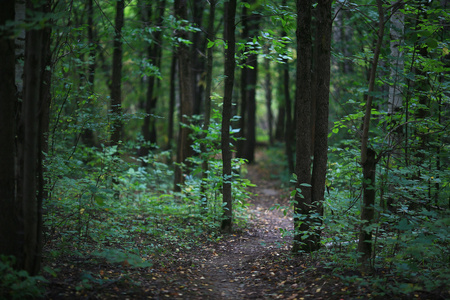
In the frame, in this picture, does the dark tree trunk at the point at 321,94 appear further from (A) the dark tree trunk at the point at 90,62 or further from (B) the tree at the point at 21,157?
(B) the tree at the point at 21,157

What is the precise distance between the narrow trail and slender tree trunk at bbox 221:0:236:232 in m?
0.62

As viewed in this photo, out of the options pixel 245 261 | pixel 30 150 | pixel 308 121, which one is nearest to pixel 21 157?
pixel 30 150

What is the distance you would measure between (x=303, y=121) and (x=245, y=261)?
300cm

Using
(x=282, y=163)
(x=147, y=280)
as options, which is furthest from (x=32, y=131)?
(x=282, y=163)

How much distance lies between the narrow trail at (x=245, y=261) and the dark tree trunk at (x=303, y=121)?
18.1 inches

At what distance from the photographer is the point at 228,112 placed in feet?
27.4

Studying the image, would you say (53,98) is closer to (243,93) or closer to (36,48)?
(36,48)

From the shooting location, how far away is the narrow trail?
5.26 m

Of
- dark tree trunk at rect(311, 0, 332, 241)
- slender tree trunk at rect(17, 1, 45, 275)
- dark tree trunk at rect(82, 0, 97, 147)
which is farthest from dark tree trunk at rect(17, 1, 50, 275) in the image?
dark tree trunk at rect(311, 0, 332, 241)

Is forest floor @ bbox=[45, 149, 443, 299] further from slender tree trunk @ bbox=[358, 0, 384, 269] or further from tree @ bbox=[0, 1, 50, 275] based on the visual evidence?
tree @ bbox=[0, 1, 50, 275]

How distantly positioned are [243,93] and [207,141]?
332 inches

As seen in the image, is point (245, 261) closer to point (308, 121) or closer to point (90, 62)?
point (308, 121)

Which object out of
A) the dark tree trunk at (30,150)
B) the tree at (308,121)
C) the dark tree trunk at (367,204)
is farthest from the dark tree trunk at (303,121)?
the dark tree trunk at (30,150)

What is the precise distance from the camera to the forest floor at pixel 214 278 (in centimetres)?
437
